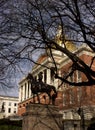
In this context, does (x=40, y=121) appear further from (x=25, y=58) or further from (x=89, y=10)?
(x=89, y=10)

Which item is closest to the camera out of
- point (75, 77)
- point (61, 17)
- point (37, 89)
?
point (61, 17)

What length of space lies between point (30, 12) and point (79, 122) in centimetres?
1488

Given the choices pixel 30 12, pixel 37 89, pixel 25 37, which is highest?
pixel 30 12

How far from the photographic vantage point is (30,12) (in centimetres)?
1495

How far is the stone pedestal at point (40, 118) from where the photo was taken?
18.6 meters

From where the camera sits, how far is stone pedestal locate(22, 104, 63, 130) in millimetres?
18625

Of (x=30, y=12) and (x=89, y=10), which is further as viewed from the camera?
(x=30, y=12)

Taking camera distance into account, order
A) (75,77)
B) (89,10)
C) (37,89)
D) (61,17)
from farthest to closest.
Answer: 1. (75,77)
2. (37,89)
3. (61,17)
4. (89,10)

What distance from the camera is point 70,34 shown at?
15.6m

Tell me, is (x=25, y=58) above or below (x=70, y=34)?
below

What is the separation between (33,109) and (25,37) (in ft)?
19.0

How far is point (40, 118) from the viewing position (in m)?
18.9

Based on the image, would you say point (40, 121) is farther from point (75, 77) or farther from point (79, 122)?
point (75, 77)

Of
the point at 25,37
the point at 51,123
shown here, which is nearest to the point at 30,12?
the point at 25,37
